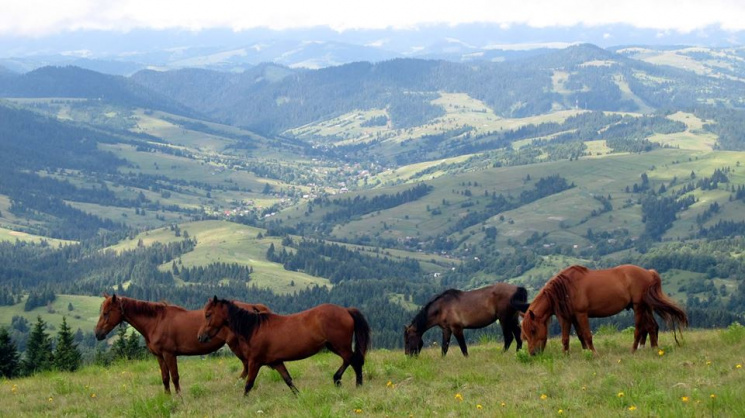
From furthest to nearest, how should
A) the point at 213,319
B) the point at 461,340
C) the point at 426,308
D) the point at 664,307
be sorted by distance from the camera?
the point at 426,308, the point at 461,340, the point at 664,307, the point at 213,319

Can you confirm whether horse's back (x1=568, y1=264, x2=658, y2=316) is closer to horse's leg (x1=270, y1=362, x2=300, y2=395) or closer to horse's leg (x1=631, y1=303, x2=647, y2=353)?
horse's leg (x1=631, y1=303, x2=647, y2=353)

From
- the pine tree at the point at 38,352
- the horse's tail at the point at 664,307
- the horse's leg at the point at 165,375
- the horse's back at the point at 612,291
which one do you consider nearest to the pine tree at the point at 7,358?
the pine tree at the point at 38,352

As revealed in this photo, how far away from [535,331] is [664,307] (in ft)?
13.8

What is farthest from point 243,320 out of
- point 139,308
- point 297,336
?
point 139,308

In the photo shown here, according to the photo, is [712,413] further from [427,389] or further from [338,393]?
[338,393]

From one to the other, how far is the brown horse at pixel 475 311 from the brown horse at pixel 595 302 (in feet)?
10.8

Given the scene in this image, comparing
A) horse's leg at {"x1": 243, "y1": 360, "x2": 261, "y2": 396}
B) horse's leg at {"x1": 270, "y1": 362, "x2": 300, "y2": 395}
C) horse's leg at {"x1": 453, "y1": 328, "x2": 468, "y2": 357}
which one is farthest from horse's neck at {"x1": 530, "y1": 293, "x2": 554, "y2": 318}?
horse's leg at {"x1": 243, "y1": 360, "x2": 261, "y2": 396}

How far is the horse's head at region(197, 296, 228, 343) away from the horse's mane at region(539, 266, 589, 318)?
10.4 meters

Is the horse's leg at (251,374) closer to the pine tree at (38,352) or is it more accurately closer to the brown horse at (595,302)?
the brown horse at (595,302)

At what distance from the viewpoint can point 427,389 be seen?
77.0 ft

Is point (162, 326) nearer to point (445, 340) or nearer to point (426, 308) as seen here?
point (426, 308)

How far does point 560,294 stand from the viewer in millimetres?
28094

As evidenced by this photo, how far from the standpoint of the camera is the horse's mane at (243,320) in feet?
85.3

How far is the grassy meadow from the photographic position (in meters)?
19.5
